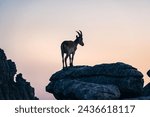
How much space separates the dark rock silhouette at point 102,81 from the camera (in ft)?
97.1

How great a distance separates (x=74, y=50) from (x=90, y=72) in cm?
436

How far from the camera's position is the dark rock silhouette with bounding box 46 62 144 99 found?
29.6 meters

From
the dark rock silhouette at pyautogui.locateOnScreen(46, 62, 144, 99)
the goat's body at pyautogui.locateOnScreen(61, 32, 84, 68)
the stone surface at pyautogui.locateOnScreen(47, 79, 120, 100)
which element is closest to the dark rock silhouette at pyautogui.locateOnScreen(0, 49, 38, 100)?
the goat's body at pyautogui.locateOnScreen(61, 32, 84, 68)

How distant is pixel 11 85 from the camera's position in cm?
14675

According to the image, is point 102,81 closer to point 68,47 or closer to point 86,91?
point 86,91

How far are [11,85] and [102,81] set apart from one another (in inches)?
4638

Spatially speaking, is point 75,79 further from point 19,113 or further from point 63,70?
point 19,113

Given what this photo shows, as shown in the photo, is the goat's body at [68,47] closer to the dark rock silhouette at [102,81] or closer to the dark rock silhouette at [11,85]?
the dark rock silhouette at [102,81]

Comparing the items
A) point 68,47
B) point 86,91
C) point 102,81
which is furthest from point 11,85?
point 86,91

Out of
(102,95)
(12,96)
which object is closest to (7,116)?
(102,95)

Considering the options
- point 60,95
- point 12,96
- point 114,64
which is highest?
point 114,64

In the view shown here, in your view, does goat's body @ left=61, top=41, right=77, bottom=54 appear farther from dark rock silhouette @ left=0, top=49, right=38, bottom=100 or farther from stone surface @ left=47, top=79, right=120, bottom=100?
dark rock silhouette @ left=0, top=49, right=38, bottom=100

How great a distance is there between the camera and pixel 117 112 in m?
20.9

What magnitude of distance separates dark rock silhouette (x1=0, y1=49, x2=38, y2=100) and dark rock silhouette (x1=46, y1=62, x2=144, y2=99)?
338 feet
